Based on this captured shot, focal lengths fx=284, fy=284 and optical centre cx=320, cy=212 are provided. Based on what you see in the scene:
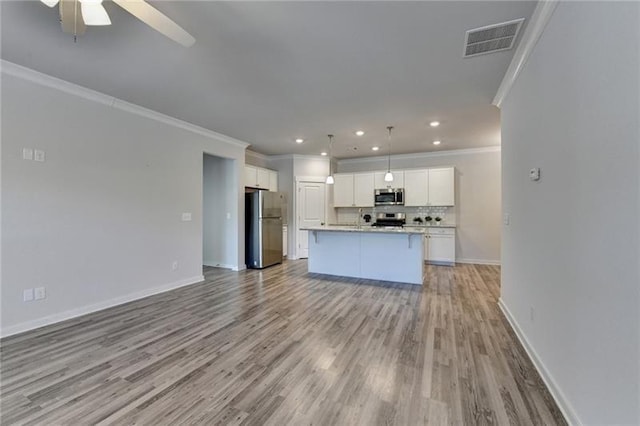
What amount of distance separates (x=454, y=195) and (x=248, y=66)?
17.7 ft

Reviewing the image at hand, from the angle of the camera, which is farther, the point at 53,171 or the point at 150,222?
the point at 150,222

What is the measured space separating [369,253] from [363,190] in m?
2.59

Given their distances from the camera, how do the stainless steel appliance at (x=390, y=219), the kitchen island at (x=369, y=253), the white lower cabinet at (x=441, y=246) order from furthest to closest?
1. the stainless steel appliance at (x=390, y=219)
2. the white lower cabinet at (x=441, y=246)
3. the kitchen island at (x=369, y=253)

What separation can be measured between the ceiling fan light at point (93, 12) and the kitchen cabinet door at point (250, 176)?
4.37m

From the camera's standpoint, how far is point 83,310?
3330 millimetres

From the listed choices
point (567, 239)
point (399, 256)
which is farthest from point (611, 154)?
point (399, 256)

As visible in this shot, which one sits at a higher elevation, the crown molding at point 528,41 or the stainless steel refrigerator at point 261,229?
the crown molding at point 528,41

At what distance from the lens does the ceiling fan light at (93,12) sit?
1.63m

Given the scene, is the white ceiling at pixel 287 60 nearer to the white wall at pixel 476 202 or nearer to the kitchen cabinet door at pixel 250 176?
the kitchen cabinet door at pixel 250 176

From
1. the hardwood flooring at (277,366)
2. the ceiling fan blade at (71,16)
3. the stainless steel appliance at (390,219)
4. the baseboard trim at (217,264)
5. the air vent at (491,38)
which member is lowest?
the hardwood flooring at (277,366)

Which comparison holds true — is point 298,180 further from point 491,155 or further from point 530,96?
point 530,96

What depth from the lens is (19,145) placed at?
286 centimetres

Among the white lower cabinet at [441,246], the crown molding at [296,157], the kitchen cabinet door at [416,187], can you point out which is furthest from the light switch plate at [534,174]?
the crown molding at [296,157]

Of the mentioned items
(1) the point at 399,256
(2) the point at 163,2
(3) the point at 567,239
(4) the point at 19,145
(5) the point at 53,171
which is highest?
(2) the point at 163,2
